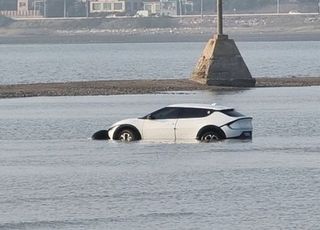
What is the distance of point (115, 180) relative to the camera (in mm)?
34969

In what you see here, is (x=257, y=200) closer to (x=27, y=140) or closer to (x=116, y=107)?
(x=27, y=140)

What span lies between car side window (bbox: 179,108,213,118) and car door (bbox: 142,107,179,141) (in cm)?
22

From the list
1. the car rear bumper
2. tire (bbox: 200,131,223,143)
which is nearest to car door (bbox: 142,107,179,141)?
tire (bbox: 200,131,223,143)

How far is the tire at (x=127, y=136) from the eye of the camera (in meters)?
44.7

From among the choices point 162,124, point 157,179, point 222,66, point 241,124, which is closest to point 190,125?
point 162,124

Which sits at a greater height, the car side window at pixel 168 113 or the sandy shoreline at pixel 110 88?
the car side window at pixel 168 113

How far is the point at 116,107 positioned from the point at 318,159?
2555 centimetres

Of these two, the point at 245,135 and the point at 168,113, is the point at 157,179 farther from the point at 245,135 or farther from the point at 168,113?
the point at 245,135

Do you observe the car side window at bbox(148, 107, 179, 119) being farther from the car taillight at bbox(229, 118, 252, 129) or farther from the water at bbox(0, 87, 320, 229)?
the car taillight at bbox(229, 118, 252, 129)

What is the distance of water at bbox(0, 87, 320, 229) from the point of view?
28.9m

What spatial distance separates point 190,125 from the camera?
1726 inches

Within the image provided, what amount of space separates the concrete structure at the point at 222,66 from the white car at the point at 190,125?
107 ft

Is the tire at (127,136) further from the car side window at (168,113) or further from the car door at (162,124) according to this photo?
the car side window at (168,113)

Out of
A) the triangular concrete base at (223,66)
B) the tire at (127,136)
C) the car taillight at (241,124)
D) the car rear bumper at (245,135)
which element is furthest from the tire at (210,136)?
the triangular concrete base at (223,66)
